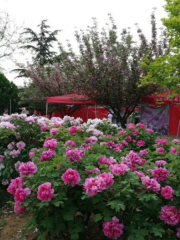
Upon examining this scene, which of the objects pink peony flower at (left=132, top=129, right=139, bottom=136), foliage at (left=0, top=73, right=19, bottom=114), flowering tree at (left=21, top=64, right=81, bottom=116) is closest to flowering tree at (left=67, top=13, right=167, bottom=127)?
flowering tree at (left=21, top=64, right=81, bottom=116)

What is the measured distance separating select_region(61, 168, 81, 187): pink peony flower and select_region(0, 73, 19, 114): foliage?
16314 mm

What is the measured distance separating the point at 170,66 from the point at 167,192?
8.97 m

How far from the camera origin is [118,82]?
1045 cm

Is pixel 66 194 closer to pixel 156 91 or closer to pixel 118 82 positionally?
pixel 118 82

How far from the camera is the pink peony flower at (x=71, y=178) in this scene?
6.96 feet

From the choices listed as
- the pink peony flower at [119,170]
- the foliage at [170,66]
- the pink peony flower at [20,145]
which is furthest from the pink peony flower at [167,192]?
the foliage at [170,66]

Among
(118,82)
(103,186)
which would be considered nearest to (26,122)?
(103,186)

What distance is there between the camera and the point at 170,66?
1045 cm

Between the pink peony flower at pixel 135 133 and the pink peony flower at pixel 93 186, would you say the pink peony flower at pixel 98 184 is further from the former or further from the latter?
the pink peony flower at pixel 135 133

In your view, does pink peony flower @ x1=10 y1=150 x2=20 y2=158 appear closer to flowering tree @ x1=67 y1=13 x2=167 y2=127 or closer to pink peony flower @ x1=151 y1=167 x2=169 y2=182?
pink peony flower @ x1=151 y1=167 x2=169 y2=182

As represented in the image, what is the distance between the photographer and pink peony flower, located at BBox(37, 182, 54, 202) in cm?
205

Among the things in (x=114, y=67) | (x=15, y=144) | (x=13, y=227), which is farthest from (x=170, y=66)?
(x=13, y=227)

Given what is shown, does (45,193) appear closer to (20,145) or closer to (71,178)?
(71,178)

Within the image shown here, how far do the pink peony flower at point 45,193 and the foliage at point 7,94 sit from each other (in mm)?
16334
